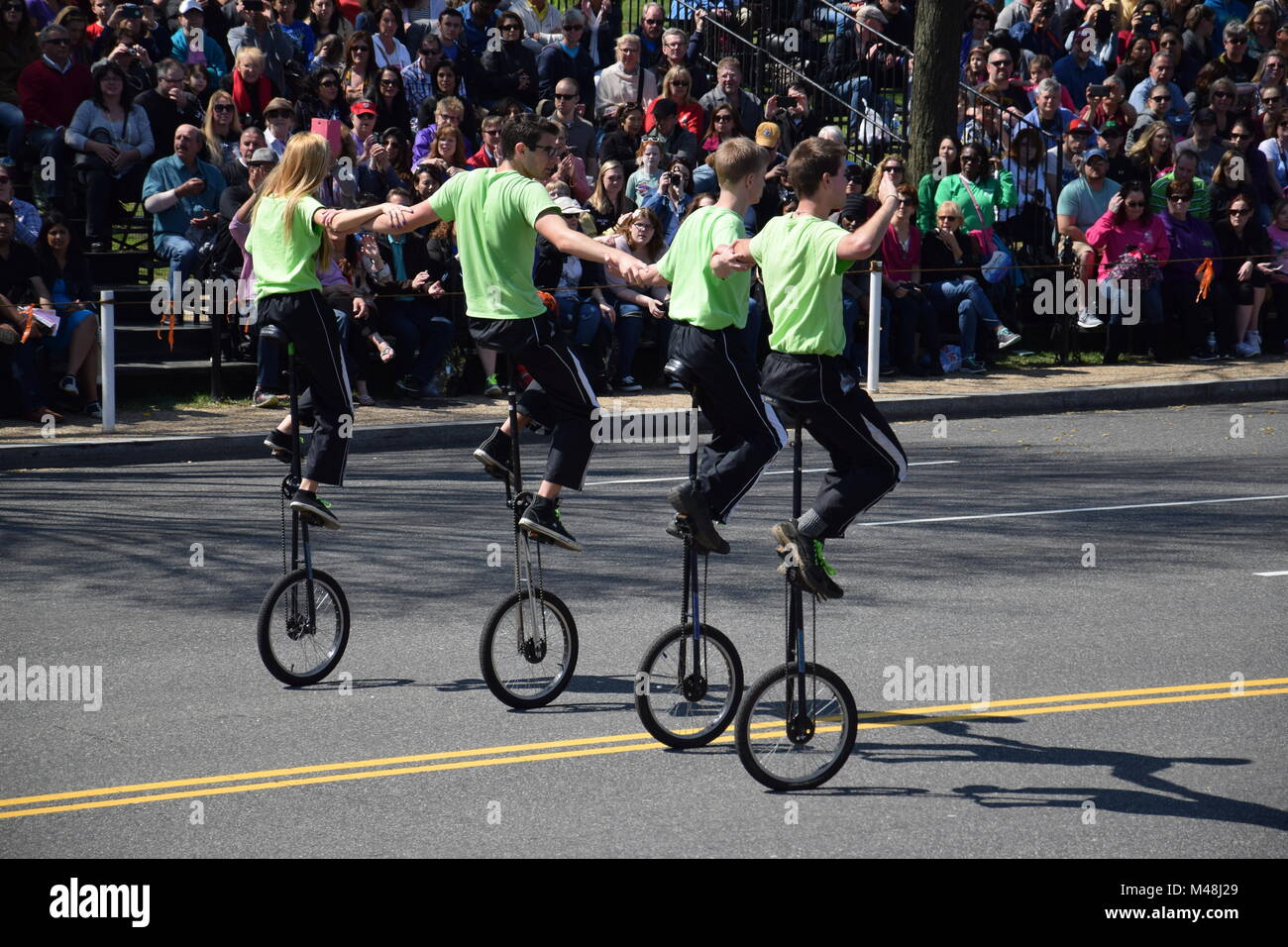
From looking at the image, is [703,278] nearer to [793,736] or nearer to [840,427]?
[840,427]

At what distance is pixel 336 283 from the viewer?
625 inches

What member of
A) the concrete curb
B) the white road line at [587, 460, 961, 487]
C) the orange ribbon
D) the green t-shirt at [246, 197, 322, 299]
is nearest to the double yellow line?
the green t-shirt at [246, 197, 322, 299]

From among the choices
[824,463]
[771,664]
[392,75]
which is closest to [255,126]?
[392,75]

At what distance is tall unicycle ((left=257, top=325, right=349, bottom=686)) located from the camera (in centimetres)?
798

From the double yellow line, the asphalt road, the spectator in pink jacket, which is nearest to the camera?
the asphalt road

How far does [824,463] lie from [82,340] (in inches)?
252

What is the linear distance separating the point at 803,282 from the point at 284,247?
8.38 ft

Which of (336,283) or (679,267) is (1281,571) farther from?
(336,283)

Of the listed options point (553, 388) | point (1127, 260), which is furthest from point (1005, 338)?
point (553, 388)

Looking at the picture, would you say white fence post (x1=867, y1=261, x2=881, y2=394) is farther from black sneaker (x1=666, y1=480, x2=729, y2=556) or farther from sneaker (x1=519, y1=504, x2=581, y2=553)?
black sneaker (x1=666, y1=480, x2=729, y2=556)

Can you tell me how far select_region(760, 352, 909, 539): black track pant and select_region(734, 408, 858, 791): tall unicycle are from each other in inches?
4.9

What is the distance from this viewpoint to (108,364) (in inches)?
578

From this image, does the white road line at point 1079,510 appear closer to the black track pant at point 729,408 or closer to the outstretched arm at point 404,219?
the black track pant at point 729,408

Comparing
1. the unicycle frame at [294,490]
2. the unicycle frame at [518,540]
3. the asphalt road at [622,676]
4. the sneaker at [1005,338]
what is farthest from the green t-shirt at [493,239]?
the sneaker at [1005,338]
